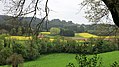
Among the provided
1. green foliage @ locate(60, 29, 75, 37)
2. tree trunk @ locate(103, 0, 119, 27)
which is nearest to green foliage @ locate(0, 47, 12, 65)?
green foliage @ locate(60, 29, 75, 37)

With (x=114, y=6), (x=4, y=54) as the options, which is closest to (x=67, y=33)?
(x=4, y=54)

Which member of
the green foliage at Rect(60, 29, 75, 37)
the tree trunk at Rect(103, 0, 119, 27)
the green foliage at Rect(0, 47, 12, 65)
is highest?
the tree trunk at Rect(103, 0, 119, 27)

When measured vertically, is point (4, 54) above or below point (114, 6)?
below

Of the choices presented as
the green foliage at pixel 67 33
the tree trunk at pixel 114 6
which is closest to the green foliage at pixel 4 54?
the green foliage at pixel 67 33

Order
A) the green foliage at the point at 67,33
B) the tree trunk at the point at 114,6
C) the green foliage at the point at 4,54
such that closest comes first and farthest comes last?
the tree trunk at the point at 114,6, the green foliage at the point at 4,54, the green foliage at the point at 67,33

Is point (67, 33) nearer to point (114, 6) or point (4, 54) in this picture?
point (4, 54)

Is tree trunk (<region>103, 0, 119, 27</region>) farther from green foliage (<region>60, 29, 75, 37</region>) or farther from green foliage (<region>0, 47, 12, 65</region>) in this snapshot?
green foliage (<region>60, 29, 75, 37</region>)

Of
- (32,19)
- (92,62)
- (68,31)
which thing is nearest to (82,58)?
(92,62)

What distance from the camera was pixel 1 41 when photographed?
70562mm

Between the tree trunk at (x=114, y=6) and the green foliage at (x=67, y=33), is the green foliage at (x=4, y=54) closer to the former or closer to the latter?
the green foliage at (x=67, y=33)

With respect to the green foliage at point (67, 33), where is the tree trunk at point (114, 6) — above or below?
above

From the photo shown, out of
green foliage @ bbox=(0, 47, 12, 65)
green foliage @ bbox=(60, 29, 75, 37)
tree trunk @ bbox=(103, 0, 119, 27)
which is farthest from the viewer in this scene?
green foliage @ bbox=(60, 29, 75, 37)

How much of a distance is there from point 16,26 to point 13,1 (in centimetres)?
42

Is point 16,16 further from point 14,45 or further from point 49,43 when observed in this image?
point 49,43
